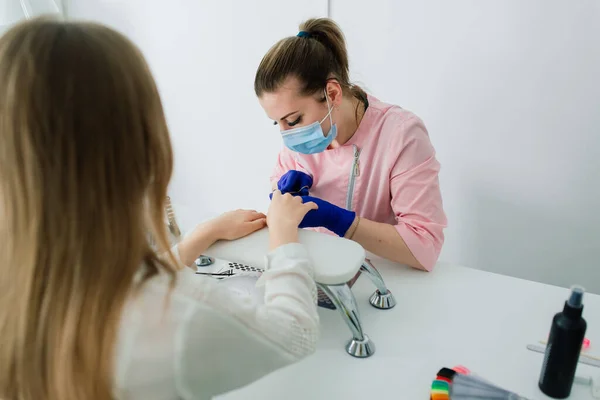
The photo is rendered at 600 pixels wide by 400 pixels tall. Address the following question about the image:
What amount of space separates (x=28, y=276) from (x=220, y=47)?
5.38ft

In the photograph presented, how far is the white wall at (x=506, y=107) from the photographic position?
1.31 m

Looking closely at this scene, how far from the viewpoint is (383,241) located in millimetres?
1027

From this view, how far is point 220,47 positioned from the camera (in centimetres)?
194

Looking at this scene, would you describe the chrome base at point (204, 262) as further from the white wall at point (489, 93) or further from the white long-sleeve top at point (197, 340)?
the white wall at point (489, 93)

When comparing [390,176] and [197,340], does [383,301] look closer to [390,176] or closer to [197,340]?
[390,176]

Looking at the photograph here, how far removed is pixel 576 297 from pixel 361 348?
347 mm

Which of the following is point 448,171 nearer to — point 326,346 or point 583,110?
point 583,110

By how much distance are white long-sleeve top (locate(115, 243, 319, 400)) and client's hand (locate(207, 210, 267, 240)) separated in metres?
0.27

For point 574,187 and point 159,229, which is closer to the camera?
point 159,229

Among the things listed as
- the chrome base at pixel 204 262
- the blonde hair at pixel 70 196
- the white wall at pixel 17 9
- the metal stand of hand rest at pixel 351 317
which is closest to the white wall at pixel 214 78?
the white wall at pixel 17 9

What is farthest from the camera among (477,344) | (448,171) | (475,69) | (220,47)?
(220,47)

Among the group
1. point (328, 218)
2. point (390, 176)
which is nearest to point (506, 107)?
point (390, 176)

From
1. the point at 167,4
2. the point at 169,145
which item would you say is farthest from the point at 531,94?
the point at 167,4

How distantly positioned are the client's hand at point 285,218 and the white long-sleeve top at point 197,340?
18 centimetres
